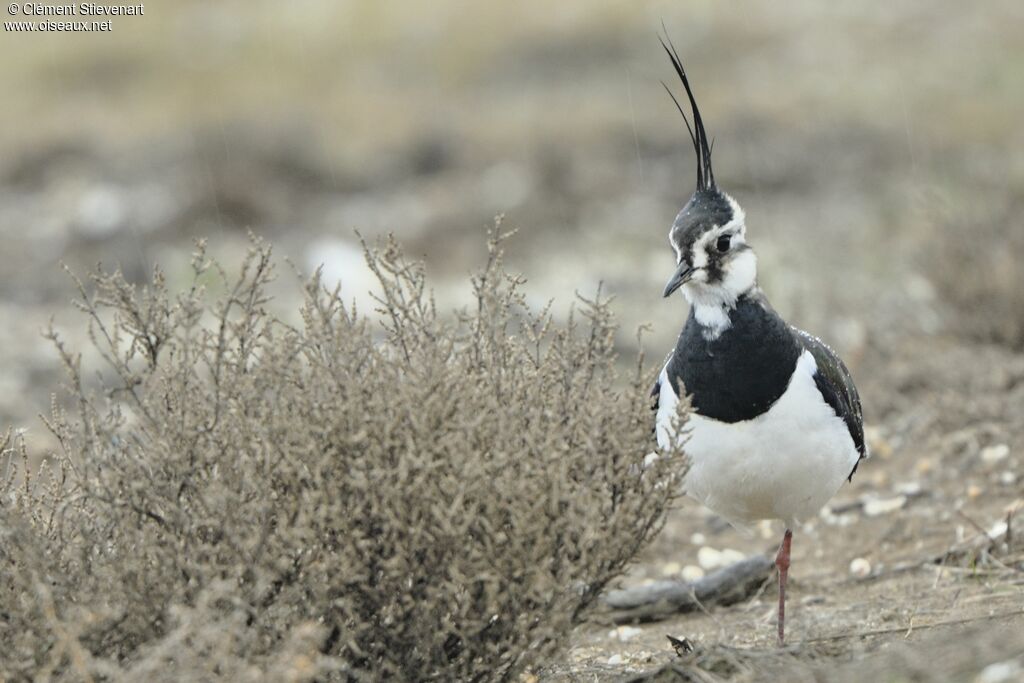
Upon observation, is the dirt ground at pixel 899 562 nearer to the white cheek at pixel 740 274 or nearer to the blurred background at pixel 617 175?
the blurred background at pixel 617 175

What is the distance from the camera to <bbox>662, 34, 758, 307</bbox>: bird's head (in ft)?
15.6

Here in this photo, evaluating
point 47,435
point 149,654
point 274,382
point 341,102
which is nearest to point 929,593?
point 274,382

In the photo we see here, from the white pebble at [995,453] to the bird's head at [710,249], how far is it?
107 inches

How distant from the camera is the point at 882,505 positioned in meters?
7.04

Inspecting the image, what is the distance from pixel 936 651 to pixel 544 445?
118 cm

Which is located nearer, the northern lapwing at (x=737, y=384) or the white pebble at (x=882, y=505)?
the northern lapwing at (x=737, y=384)

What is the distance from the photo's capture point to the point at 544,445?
12.7 feet

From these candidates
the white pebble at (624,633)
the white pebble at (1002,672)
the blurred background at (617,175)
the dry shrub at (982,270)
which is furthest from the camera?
the dry shrub at (982,270)

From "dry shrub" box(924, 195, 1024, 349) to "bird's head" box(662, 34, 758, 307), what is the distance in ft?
12.9

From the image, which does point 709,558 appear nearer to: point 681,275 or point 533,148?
point 681,275

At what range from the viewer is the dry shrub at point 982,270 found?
8.27 m

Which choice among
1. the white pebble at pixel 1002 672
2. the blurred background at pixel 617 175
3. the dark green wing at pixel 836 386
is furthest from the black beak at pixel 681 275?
the white pebble at pixel 1002 672

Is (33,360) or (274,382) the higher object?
(33,360)

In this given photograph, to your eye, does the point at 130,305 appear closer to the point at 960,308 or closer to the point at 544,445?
the point at 544,445
